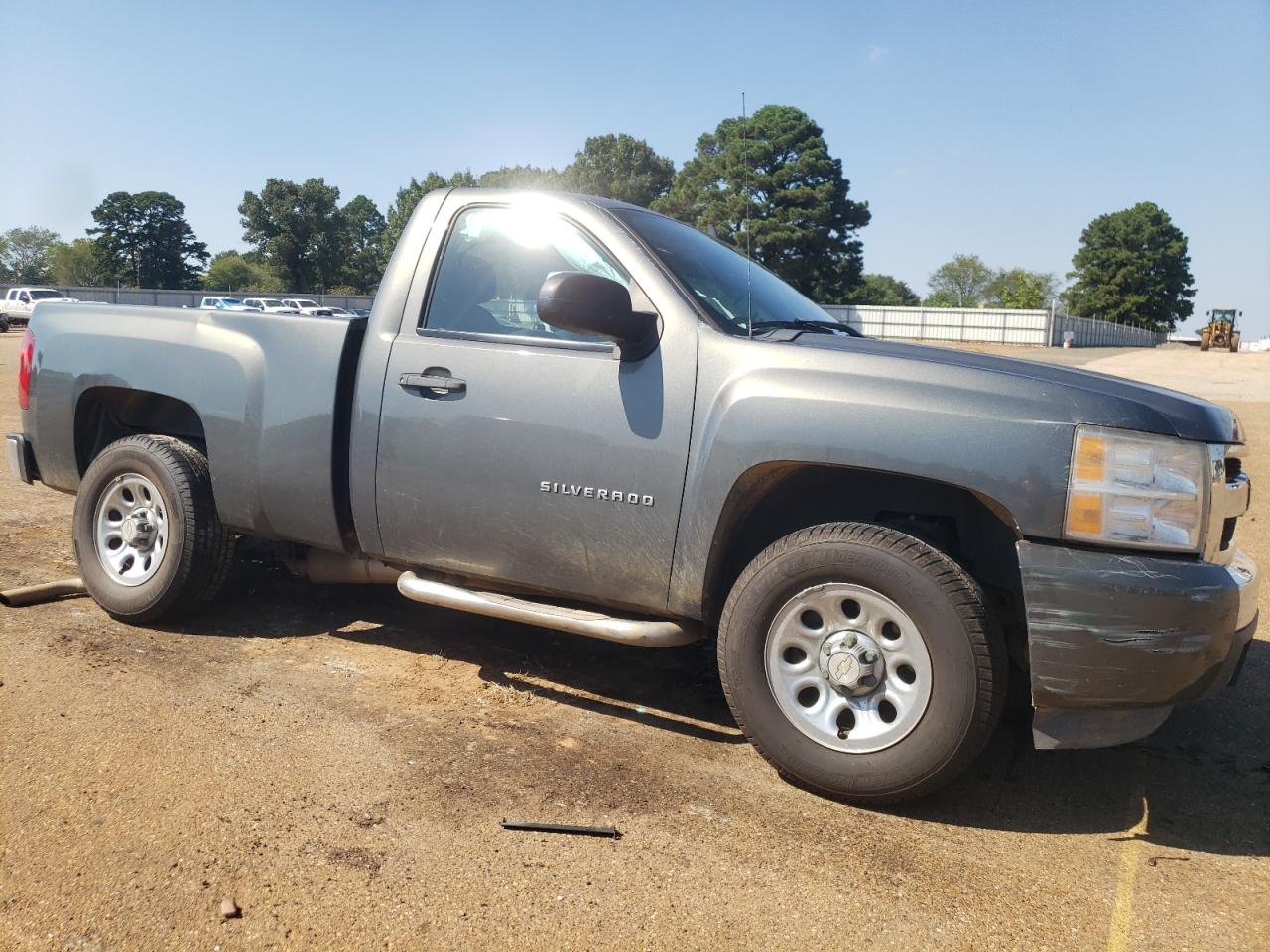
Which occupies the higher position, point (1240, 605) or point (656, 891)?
point (1240, 605)

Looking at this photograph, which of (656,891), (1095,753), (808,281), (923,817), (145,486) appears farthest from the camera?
(808,281)

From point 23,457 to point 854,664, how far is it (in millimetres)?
4190

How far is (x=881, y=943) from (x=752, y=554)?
1456 mm

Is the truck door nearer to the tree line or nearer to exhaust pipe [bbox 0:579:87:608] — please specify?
exhaust pipe [bbox 0:579:87:608]

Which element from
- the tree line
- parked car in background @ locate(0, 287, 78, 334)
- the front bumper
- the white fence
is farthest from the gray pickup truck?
the white fence

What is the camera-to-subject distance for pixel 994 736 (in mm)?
3664

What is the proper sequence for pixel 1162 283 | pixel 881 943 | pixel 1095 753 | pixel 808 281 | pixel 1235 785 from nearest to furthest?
pixel 881 943 → pixel 1235 785 → pixel 1095 753 → pixel 808 281 → pixel 1162 283

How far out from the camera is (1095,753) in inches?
137

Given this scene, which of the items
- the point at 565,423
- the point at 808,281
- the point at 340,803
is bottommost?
the point at 340,803

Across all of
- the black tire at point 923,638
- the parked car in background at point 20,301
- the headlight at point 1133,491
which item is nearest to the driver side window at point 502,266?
the black tire at point 923,638

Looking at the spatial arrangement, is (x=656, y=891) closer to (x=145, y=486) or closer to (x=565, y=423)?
(x=565, y=423)

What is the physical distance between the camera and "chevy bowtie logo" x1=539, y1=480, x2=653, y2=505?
3.28 metres

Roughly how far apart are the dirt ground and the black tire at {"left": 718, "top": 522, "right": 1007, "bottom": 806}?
0.48 feet

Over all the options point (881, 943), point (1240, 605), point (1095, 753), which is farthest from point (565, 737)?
point (1240, 605)
